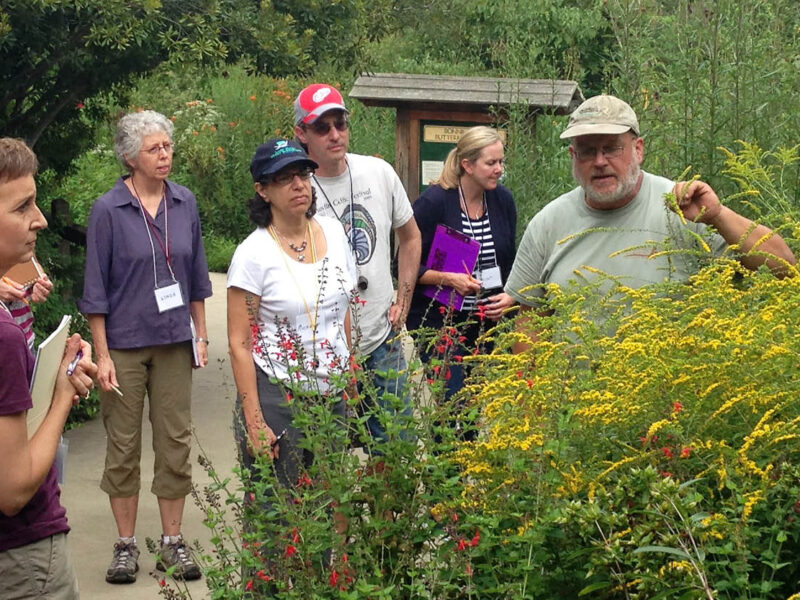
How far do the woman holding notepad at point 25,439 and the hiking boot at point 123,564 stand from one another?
106 inches

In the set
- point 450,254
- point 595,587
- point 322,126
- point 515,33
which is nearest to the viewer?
point 595,587

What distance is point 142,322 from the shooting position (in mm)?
6160

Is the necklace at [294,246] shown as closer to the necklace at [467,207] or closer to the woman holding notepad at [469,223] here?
the woman holding notepad at [469,223]

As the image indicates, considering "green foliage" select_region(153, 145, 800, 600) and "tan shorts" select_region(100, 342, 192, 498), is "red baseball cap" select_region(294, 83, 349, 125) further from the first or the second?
"green foliage" select_region(153, 145, 800, 600)

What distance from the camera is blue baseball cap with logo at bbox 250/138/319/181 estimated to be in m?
4.96

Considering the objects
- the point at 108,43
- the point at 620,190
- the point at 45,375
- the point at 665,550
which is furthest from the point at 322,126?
the point at 665,550

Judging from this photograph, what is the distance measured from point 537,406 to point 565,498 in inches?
12.1

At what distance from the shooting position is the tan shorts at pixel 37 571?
3312 mm

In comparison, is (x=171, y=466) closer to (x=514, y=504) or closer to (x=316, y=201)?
(x=316, y=201)

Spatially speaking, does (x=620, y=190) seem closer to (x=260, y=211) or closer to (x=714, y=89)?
(x=260, y=211)

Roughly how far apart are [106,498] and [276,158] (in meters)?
3.17

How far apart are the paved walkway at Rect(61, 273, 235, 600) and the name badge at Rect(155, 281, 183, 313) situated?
0.34 m

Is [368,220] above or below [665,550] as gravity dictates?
below

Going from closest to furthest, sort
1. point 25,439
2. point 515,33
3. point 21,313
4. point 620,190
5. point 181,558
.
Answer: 1. point 25,439
2. point 620,190
3. point 21,313
4. point 181,558
5. point 515,33
